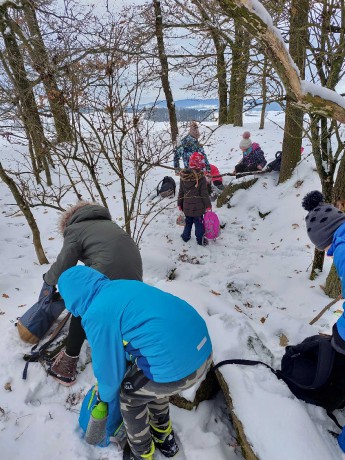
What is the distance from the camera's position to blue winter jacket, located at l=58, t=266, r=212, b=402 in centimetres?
171

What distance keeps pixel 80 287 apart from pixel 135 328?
42 centimetres

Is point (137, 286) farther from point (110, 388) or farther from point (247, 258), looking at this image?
point (247, 258)

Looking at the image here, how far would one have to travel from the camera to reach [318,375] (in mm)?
2311

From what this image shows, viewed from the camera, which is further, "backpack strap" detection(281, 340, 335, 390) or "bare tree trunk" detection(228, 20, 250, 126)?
"bare tree trunk" detection(228, 20, 250, 126)

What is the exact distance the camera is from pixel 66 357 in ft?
9.06

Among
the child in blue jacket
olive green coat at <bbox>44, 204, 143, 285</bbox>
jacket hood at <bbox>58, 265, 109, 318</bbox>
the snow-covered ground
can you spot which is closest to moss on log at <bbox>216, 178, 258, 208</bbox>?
the snow-covered ground

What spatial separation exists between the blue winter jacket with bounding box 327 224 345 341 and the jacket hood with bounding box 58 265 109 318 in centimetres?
146

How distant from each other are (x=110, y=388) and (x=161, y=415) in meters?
0.56

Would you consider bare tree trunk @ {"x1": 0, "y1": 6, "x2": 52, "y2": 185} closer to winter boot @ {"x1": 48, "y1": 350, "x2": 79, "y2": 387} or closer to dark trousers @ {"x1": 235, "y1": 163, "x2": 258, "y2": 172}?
winter boot @ {"x1": 48, "y1": 350, "x2": 79, "y2": 387}

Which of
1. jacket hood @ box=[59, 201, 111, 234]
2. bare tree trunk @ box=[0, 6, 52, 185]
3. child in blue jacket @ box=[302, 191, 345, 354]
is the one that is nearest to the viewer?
child in blue jacket @ box=[302, 191, 345, 354]

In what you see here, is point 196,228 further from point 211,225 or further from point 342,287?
point 342,287

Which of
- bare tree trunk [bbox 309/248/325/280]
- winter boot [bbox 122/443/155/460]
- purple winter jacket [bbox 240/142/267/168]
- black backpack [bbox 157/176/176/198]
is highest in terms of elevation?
purple winter jacket [bbox 240/142/267/168]

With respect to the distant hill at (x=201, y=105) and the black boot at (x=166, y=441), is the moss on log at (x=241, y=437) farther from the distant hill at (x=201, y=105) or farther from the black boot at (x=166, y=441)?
the distant hill at (x=201, y=105)

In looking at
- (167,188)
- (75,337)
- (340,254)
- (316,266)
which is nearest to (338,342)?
(340,254)
